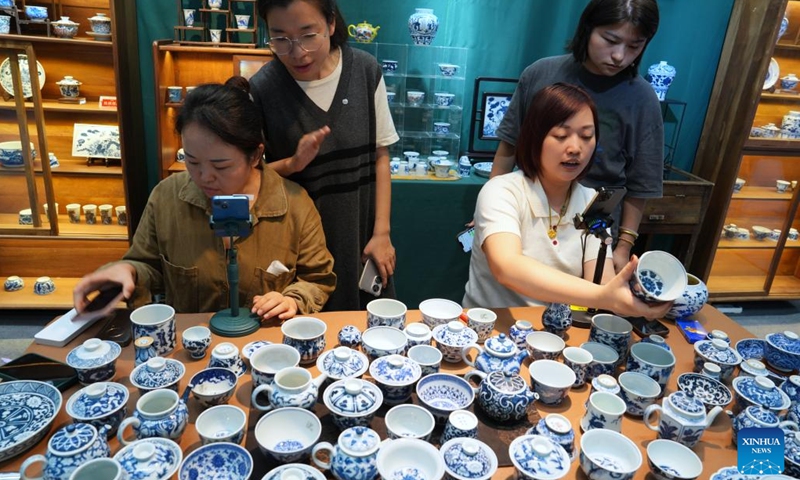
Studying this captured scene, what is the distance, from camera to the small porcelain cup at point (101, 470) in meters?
0.87

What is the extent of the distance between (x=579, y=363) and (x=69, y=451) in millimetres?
1064

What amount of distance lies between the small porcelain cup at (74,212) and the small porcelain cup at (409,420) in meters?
2.96

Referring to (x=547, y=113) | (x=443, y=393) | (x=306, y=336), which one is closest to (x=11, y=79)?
(x=306, y=336)

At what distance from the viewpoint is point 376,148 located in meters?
2.01

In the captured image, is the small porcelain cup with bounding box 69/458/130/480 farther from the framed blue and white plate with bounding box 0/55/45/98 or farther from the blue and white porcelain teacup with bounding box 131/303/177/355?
the framed blue and white plate with bounding box 0/55/45/98

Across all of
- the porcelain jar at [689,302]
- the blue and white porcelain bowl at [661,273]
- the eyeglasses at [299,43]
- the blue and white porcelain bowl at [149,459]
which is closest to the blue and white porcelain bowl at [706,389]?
the blue and white porcelain bowl at [661,273]

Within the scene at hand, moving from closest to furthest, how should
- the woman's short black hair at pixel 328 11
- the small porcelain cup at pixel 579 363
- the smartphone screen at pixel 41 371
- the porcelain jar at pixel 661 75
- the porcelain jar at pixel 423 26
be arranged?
the smartphone screen at pixel 41 371
the small porcelain cup at pixel 579 363
the woman's short black hair at pixel 328 11
the porcelain jar at pixel 423 26
the porcelain jar at pixel 661 75

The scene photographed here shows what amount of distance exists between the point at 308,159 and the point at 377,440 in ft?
3.30

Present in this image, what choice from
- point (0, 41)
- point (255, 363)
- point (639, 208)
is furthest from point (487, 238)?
point (0, 41)

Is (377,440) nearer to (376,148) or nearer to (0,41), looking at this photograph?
(376,148)

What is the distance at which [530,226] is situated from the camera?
1.70 meters

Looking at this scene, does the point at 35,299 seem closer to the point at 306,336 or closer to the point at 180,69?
the point at 180,69

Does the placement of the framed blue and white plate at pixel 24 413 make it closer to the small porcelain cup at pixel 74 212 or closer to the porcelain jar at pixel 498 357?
the porcelain jar at pixel 498 357

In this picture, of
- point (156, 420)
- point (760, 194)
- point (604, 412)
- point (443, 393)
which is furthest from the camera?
point (760, 194)
